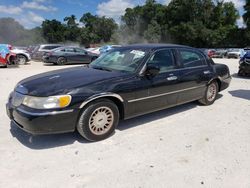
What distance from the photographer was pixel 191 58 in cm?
543

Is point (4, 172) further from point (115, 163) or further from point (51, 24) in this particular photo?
point (51, 24)

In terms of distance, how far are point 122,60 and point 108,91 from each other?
3.38 feet

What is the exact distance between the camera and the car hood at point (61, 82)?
357 centimetres

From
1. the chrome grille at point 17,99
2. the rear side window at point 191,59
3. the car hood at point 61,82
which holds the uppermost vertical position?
the rear side window at point 191,59

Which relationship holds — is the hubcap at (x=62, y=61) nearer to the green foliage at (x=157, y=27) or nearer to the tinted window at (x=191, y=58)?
the tinted window at (x=191, y=58)

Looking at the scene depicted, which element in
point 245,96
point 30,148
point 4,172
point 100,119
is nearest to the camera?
point 4,172

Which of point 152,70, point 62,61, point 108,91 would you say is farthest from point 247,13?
point 108,91

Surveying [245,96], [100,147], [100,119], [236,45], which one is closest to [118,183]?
[100,147]

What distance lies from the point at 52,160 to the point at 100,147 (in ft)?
2.45

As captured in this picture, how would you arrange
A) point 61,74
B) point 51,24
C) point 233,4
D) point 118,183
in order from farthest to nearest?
point 51,24 → point 233,4 → point 61,74 → point 118,183

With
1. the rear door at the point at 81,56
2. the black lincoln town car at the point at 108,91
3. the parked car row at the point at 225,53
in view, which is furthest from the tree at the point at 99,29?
the black lincoln town car at the point at 108,91

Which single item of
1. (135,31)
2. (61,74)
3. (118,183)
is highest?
(135,31)

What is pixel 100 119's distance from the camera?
3.95 metres

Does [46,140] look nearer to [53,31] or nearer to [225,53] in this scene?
[225,53]
